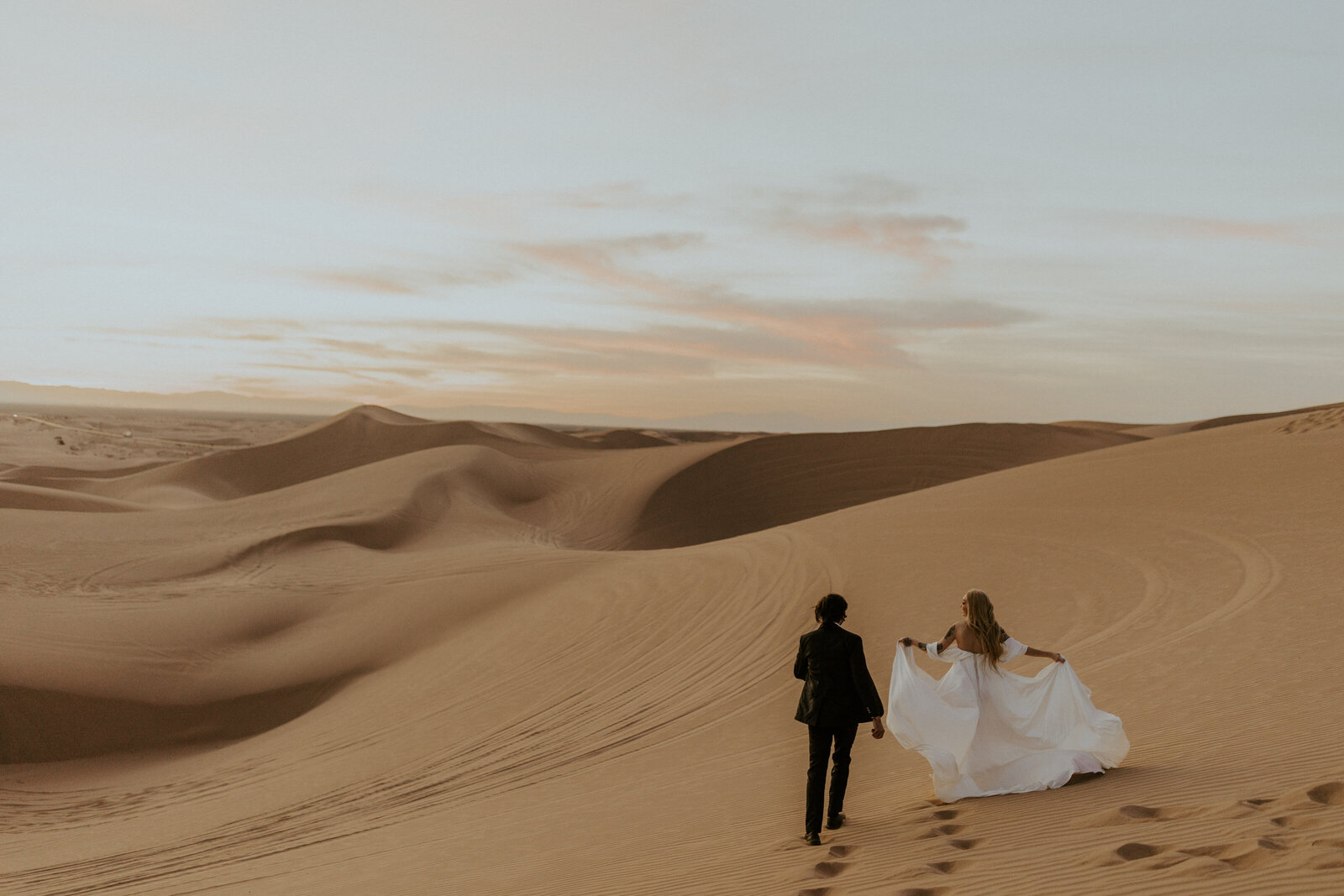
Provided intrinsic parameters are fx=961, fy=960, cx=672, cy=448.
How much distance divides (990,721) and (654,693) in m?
5.16

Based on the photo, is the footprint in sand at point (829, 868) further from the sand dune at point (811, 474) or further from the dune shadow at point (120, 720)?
the sand dune at point (811, 474)

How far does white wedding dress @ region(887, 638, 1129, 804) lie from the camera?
17.9ft

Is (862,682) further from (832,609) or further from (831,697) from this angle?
(832,609)

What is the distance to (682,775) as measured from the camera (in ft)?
24.7

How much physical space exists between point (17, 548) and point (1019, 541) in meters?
18.5

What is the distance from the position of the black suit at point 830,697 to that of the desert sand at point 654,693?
34 centimetres

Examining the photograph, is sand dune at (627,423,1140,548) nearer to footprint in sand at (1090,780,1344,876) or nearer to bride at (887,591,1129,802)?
bride at (887,591,1129,802)

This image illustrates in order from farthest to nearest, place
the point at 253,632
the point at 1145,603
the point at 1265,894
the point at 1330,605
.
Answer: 1. the point at 253,632
2. the point at 1145,603
3. the point at 1330,605
4. the point at 1265,894

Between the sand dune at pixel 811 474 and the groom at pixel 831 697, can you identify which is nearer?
the groom at pixel 831 697

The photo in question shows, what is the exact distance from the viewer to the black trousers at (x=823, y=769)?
17.4ft

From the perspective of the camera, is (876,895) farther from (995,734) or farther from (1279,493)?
(1279,493)

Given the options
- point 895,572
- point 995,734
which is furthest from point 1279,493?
point 995,734

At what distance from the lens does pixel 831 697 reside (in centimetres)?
525

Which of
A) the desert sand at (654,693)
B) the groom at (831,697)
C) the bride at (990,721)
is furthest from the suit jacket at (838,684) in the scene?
the desert sand at (654,693)
